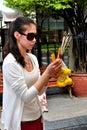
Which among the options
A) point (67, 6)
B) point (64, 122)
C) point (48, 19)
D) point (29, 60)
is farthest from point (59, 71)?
point (48, 19)

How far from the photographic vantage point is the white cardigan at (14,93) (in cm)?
287

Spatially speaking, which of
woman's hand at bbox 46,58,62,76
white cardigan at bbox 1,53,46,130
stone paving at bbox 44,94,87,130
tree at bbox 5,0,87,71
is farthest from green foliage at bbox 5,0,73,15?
woman's hand at bbox 46,58,62,76

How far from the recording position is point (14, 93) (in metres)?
2.91

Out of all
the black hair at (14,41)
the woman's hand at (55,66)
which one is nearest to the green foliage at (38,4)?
the black hair at (14,41)

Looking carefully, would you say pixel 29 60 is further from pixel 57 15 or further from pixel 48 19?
pixel 48 19

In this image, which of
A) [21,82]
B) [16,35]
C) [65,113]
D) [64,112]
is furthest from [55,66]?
[64,112]

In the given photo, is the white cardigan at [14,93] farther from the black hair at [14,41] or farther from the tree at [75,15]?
the tree at [75,15]

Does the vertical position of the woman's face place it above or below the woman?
above

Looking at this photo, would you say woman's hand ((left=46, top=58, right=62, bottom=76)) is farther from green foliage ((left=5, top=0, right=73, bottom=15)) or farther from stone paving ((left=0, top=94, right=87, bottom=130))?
green foliage ((left=5, top=0, right=73, bottom=15))

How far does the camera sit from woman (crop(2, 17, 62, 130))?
2877 mm

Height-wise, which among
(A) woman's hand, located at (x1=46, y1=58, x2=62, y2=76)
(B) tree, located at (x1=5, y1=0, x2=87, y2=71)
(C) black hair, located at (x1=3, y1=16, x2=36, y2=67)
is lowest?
(B) tree, located at (x1=5, y1=0, x2=87, y2=71)

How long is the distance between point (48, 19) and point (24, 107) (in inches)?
368

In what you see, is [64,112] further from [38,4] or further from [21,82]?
[21,82]

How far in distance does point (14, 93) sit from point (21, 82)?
0.10 m
